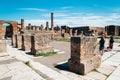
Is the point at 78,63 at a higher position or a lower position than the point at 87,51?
lower

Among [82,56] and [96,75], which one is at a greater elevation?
[82,56]

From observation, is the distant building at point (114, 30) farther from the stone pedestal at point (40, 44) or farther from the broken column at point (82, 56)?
the broken column at point (82, 56)

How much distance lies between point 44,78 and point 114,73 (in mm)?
3009

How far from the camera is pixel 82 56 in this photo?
547cm

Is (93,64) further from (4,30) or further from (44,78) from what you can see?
(4,30)

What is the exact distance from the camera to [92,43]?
20.1 feet

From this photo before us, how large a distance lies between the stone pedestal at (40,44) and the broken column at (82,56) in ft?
13.4

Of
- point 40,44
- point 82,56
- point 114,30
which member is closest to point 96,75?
point 82,56

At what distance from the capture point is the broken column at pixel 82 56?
529 cm

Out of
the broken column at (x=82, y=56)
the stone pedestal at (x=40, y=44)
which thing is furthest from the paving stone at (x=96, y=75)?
the stone pedestal at (x=40, y=44)

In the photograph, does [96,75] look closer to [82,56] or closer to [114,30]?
[82,56]

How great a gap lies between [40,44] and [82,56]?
4737mm

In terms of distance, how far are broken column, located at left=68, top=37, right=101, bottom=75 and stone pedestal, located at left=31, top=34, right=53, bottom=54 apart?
4.07m

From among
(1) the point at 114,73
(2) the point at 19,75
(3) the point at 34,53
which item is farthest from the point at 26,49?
(1) the point at 114,73
